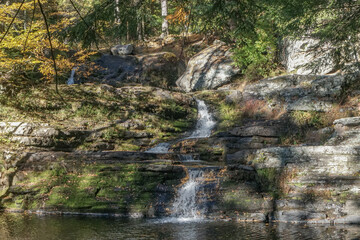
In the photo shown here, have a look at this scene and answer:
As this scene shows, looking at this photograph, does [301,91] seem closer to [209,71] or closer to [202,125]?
[202,125]

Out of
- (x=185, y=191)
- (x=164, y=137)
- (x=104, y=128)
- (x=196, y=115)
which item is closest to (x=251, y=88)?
(x=196, y=115)

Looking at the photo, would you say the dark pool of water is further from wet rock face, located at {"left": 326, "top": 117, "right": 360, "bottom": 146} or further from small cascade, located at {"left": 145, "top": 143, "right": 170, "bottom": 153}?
small cascade, located at {"left": 145, "top": 143, "right": 170, "bottom": 153}

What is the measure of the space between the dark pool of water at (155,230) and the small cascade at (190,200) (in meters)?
0.81

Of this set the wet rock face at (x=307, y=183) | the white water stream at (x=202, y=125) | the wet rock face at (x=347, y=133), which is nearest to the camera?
the wet rock face at (x=307, y=183)

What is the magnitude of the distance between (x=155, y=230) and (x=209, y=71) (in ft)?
51.2

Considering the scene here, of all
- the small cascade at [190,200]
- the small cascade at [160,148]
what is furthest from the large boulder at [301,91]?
the small cascade at [190,200]

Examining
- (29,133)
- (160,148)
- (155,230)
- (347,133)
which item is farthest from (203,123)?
(155,230)

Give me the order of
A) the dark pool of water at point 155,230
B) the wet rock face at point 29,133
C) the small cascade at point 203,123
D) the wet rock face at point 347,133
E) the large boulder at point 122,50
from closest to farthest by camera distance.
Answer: the dark pool of water at point 155,230 < the wet rock face at point 347,133 < the wet rock face at point 29,133 < the small cascade at point 203,123 < the large boulder at point 122,50

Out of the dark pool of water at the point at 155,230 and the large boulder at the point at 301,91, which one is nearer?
the dark pool of water at the point at 155,230

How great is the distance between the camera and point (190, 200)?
9.69 meters

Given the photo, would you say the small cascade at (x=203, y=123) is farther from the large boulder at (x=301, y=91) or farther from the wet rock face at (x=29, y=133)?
the wet rock face at (x=29, y=133)

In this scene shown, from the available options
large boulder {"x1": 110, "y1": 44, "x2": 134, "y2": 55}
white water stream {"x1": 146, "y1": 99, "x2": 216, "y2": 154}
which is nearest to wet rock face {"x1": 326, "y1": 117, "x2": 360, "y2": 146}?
white water stream {"x1": 146, "y1": 99, "x2": 216, "y2": 154}

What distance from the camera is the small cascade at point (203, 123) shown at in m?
15.9

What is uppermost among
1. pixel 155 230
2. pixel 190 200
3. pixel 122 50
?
pixel 122 50
